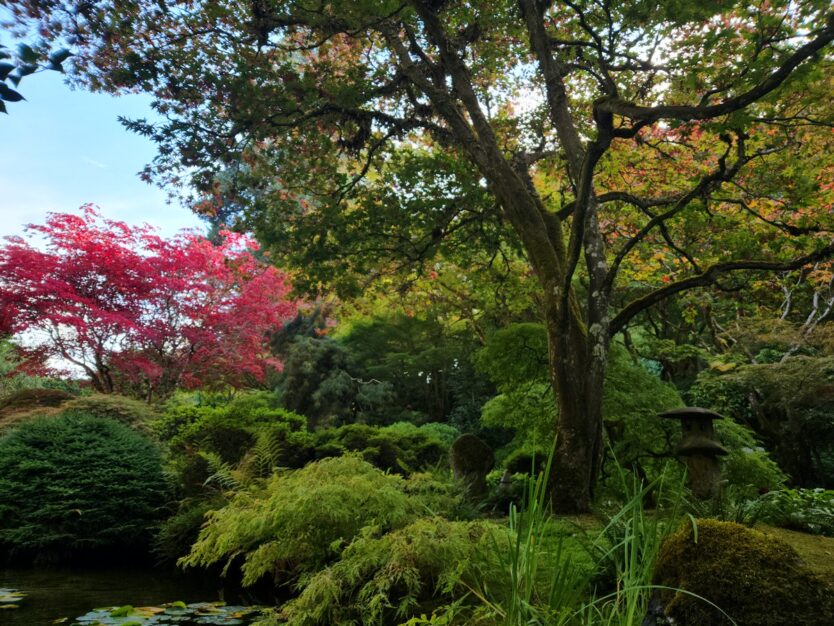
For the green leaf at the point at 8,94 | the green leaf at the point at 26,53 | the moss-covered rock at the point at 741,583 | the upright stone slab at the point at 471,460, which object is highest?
the green leaf at the point at 26,53

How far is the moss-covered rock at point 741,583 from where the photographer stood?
63.8 inches

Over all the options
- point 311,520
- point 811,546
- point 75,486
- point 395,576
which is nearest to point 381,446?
point 75,486

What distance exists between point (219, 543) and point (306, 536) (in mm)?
684

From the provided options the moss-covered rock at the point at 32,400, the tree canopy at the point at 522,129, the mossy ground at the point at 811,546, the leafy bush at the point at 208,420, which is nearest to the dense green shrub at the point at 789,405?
the tree canopy at the point at 522,129

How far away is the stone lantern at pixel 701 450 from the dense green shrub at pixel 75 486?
5548mm

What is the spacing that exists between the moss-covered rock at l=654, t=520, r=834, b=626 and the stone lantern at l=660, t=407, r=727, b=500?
3.24m

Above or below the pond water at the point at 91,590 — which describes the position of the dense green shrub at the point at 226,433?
above

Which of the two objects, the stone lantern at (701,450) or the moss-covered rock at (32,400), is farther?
the moss-covered rock at (32,400)

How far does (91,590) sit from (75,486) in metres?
1.83

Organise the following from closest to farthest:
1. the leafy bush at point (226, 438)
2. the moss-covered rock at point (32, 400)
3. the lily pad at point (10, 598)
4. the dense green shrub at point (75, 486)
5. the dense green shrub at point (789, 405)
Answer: the lily pad at point (10, 598) < the dense green shrub at point (75, 486) < the leafy bush at point (226, 438) < the dense green shrub at point (789, 405) < the moss-covered rock at point (32, 400)

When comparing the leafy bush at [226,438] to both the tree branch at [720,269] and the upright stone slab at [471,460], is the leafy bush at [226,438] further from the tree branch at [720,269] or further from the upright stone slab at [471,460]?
the tree branch at [720,269]

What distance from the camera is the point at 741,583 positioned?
66.0 inches

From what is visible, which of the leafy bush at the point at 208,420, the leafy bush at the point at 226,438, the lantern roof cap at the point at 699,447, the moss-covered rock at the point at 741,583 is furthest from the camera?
the leafy bush at the point at 208,420

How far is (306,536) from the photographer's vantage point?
3652mm
